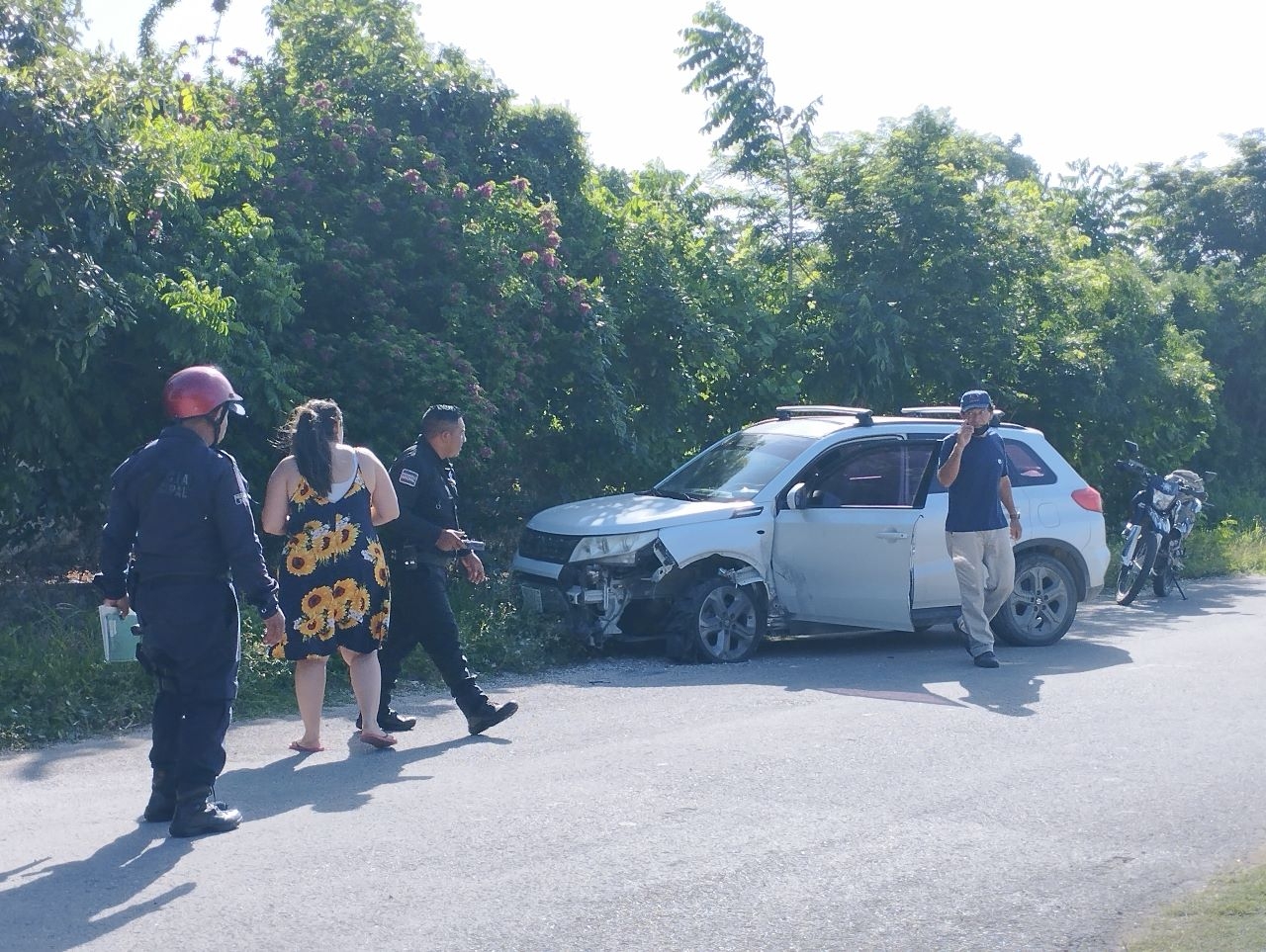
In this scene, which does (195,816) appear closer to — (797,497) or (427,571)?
(427,571)

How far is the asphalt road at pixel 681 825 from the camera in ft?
15.9

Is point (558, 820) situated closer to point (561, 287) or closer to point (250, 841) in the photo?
point (250, 841)

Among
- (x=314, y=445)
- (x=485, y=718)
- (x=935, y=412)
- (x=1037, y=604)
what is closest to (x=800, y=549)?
(x=1037, y=604)

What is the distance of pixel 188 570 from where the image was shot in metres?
5.73

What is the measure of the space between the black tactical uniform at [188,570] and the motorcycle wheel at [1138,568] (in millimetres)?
10690

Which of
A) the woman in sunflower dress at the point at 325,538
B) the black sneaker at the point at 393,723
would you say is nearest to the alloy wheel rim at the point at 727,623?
the black sneaker at the point at 393,723

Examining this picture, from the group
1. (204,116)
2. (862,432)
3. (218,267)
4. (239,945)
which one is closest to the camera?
(239,945)

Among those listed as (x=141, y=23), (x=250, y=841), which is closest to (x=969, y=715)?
(x=250, y=841)

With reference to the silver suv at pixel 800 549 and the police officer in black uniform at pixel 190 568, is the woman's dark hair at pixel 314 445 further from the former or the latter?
the silver suv at pixel 800 549

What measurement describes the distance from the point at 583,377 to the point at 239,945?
330 inches

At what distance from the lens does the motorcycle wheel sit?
14.3 m

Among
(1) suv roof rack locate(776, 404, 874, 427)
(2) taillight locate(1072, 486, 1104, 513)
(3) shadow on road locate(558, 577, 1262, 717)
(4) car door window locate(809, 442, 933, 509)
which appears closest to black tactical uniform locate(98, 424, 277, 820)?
(3) shadow on road locate(558, 577, 1262, 717)

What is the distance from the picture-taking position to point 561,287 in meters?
12.5

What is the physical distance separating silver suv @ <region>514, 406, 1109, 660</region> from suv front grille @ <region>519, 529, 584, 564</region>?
1 centimetres
